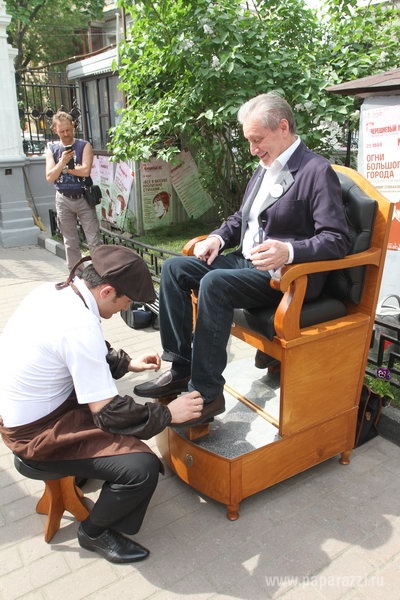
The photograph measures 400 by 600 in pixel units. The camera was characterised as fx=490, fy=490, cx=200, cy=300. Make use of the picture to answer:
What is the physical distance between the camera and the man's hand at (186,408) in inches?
84.8

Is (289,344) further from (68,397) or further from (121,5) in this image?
(121,5)

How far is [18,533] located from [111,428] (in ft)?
2.66

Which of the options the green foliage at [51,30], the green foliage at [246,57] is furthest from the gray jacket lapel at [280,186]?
the green foliage at [51,30]

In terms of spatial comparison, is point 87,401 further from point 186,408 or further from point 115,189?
point 115,189

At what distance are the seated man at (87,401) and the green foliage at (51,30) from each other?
67.5 feet

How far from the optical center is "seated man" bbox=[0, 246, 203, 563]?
1876 mm

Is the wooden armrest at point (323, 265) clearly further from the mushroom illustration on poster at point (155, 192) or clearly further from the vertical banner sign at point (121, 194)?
the vertical banner sign at point (121, 194)

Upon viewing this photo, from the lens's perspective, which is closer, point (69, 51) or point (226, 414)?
point (226, 414)

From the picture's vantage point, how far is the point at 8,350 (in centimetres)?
201

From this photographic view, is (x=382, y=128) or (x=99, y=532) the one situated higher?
(x=382, y=128)

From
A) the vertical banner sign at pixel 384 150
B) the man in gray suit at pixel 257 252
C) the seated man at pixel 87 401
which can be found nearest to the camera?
the seated man at pixel 87 401

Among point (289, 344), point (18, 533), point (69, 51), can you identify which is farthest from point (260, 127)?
point (69, 51)

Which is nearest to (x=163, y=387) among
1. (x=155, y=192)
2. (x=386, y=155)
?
(x=386, y=155)

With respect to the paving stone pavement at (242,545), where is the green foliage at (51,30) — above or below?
above
